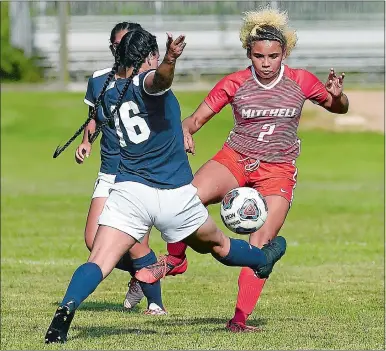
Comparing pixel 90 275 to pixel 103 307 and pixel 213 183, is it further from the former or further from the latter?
pixel 103 307

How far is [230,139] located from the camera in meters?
8.49

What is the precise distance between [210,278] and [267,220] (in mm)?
3579

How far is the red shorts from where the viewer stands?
8.23m

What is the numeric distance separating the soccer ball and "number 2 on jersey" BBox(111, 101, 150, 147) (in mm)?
1183

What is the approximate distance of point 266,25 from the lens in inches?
321

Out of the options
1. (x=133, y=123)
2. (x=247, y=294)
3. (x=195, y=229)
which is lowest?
(x=247, y=294)

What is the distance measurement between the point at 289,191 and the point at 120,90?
1981mm

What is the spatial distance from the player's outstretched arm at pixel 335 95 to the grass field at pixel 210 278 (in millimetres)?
1579

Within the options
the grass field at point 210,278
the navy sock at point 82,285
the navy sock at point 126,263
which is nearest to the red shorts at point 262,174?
the grass field at point 210,278

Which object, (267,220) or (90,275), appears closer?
(90,275)

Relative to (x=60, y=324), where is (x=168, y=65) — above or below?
above

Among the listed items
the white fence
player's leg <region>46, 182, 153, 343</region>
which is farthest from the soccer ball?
the white fence

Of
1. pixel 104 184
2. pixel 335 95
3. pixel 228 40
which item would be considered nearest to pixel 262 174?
pixel 335 95

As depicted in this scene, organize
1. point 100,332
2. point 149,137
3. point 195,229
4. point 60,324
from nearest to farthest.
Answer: point 60,324
point 149,137
point 195,229
point 100,332
